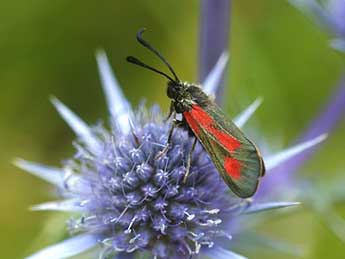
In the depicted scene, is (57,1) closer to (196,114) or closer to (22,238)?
(22,238)

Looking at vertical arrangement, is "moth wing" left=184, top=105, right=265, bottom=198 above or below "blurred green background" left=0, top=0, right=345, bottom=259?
below

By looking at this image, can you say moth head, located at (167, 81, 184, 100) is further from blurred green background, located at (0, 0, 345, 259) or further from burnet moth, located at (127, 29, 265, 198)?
blurred green background, located at (0, 0, 345, 259)

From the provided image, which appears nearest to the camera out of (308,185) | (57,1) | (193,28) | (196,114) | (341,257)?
(196,114)

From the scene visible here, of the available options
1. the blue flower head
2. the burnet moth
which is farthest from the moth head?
the blue flower head

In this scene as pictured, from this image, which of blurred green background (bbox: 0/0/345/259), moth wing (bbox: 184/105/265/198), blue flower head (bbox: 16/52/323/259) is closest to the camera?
moth wing (bbox: 184/105/265/198)

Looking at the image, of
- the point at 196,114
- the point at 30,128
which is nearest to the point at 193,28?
the point at 30,128

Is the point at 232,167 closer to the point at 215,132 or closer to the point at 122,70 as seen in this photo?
the point at 215,132
